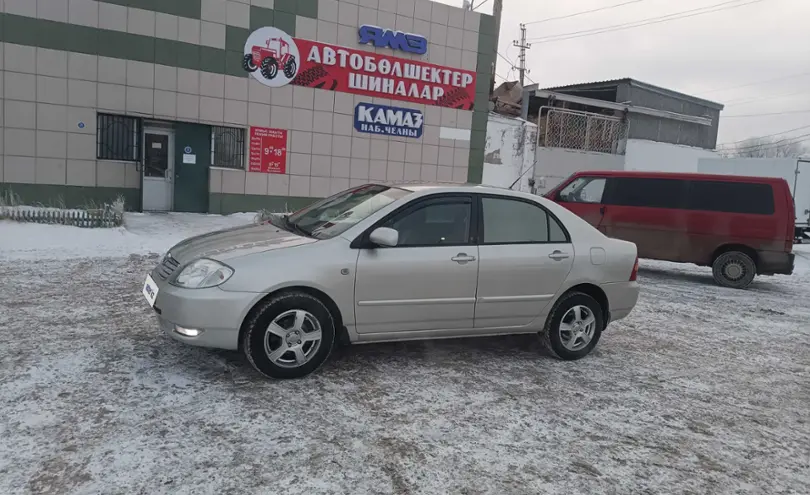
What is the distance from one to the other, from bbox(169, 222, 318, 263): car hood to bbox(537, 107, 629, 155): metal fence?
1850 cm

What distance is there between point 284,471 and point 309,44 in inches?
543

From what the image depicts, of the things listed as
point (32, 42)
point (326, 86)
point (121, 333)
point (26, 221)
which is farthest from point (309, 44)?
point (121, 333)

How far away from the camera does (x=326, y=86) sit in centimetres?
1562

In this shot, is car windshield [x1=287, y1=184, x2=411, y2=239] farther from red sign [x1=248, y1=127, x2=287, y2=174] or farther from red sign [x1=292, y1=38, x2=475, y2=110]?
red sign [x1=292, y1=38, x2=475, y2=110]

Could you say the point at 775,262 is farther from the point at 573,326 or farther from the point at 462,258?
the point at 462,258

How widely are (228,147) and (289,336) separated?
11.8m

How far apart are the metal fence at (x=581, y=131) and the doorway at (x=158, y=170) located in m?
13.1

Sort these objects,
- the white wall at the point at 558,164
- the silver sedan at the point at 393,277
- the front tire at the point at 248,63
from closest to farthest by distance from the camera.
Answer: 1. the silver sedan at the point at 393,277
2. the front tire at the point at 248,63
3. the white wall at the point at 558,164

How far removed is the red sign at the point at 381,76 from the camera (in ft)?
50.5

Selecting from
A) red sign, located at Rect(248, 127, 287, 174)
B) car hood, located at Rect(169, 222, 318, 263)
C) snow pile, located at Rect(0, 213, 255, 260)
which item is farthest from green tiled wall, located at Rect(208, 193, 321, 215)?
car hood, located at Rect(169, 222, 318, 263)

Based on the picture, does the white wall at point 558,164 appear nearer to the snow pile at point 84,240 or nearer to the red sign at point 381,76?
the red sign at point 381,76

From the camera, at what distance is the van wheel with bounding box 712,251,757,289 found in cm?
1019

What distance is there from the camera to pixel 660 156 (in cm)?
2542

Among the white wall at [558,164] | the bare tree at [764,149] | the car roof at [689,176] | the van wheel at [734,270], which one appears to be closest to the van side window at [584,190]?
the car roof at [689,176]
